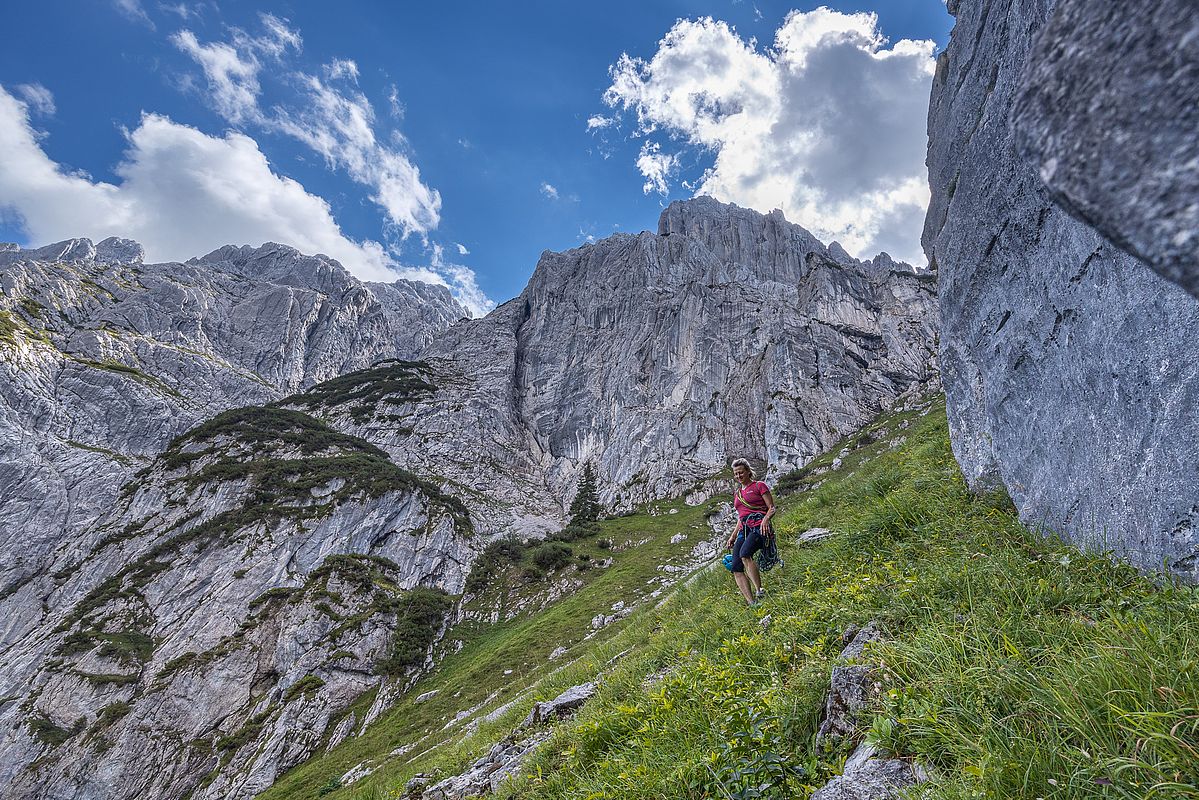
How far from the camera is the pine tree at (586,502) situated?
7169cm

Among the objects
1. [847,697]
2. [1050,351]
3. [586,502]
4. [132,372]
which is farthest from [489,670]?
[132,372]

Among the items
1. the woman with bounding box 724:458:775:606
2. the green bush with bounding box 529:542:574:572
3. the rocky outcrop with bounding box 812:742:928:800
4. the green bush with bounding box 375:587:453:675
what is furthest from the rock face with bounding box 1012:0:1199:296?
the green bush with bounding box 529:542:574:572

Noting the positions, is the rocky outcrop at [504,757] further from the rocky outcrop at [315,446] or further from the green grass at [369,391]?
the green grass at [369,391]

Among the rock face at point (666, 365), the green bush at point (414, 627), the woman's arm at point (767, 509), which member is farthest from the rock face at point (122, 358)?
the woman's arm at point (767, 509)

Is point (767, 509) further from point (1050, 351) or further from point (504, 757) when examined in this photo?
point (504, 757)

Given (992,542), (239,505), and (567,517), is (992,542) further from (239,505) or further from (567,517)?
(567,517)

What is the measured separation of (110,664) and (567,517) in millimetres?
56507

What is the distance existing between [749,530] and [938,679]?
515 centimetres

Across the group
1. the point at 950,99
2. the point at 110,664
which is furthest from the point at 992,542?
the point at 110,664

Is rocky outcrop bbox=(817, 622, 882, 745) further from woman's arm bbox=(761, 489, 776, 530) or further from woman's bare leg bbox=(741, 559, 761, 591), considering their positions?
woman's arm bbox=(761, 489, 776, 530)

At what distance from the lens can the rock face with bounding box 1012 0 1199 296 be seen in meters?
1.42

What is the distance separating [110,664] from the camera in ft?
121

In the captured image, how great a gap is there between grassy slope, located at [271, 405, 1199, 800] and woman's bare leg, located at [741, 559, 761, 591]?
0.32 meters

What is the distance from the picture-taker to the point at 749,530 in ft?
27.2
